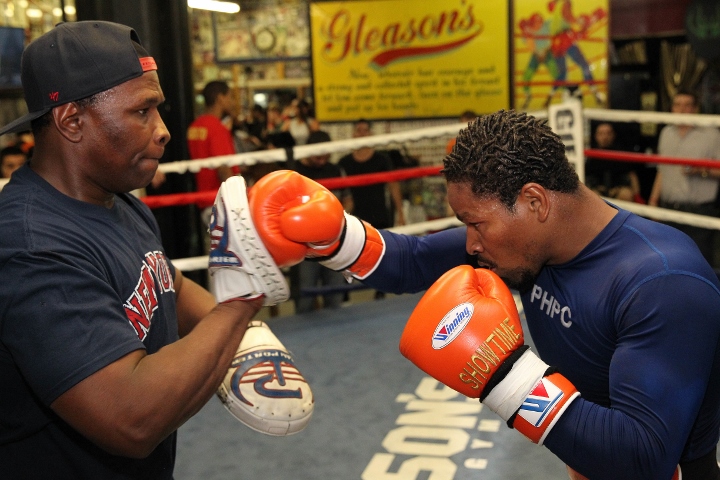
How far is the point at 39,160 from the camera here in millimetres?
1344

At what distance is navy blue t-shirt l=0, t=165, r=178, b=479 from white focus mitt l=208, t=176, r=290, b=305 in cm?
14

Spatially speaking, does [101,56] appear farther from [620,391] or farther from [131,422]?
[620,391]

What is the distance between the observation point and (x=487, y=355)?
1313 mm

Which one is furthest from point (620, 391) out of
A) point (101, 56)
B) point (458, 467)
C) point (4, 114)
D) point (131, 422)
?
point (4, 114)

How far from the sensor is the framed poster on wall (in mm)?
7383

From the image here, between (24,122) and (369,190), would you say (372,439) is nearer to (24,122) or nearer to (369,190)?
(24,122)

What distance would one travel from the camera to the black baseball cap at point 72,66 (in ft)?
4.21

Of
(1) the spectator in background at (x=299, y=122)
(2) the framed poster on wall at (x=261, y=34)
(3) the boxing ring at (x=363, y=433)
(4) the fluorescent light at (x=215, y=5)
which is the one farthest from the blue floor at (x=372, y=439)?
(2) the framed poster on wall at (x=261, y=34)

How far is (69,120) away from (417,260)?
0.87 m

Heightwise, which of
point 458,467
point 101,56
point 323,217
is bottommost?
point 458,467

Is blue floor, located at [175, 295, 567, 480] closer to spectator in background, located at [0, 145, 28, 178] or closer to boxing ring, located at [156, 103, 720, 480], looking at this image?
boxing ring, located at [156, 103, 720, 480]

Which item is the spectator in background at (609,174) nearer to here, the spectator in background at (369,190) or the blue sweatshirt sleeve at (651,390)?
the spectator in background at (369,190)

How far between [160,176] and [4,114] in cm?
185

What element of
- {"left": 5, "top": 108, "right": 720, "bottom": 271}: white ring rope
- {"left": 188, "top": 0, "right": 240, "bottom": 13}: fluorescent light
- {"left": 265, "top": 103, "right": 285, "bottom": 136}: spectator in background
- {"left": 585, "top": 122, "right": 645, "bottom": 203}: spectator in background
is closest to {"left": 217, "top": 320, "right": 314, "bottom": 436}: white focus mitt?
{"left": 5, "top": 108, "right": 720, "bottom": 271}: white ring rope
